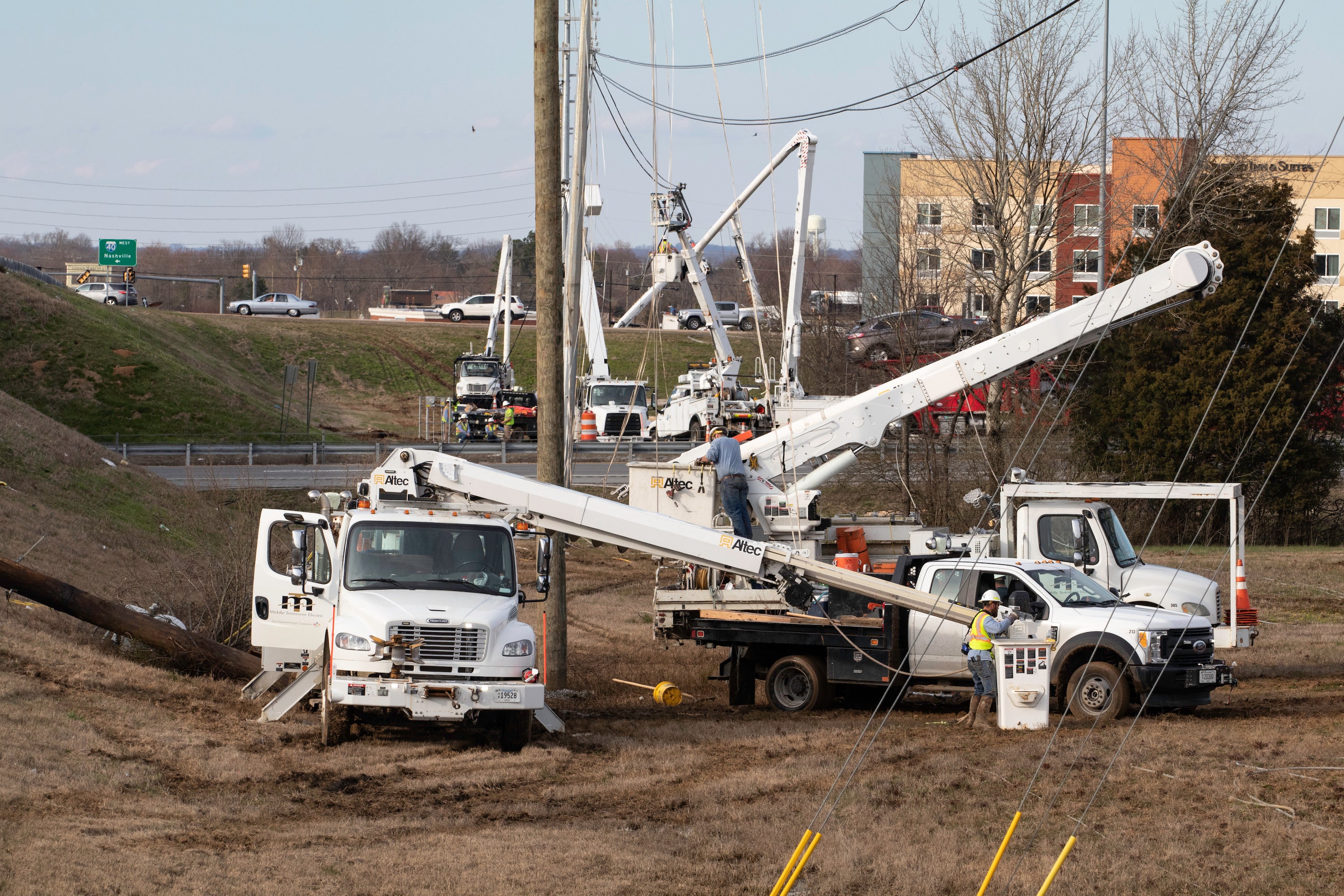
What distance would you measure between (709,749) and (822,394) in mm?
32630

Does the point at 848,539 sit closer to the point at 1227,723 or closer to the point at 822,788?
the point at 1227,723

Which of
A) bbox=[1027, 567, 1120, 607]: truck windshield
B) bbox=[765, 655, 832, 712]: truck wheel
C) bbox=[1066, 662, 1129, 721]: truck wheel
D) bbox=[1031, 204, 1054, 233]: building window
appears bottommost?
bbox=[765, 655, 832, 712]: truck wheel

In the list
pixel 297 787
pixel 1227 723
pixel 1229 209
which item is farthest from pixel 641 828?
pixel 1229 209

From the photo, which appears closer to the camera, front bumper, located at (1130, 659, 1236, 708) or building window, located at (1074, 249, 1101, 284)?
front bumper, located at (1130, 659, 1236, 708)

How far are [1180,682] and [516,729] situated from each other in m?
6.42

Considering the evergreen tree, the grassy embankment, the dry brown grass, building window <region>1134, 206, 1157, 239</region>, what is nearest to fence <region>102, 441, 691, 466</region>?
the grassy embankment

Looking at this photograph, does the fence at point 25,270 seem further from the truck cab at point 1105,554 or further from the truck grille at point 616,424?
the truck cab at point 1105,554

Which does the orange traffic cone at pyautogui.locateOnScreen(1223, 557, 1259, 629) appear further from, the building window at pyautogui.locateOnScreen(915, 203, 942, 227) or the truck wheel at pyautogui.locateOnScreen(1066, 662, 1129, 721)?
the building window at pyautogui.locateOnScreen(915, 203, 942, 227)

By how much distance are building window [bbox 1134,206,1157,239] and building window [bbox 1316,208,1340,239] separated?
3915 centimetres

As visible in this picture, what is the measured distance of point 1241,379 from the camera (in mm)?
31469

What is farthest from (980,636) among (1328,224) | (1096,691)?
(1328,224)

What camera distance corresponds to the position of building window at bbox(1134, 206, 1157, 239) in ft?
117

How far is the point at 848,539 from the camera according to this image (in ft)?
55.2

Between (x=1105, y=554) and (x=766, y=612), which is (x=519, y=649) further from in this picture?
(x=1105, y=554)
